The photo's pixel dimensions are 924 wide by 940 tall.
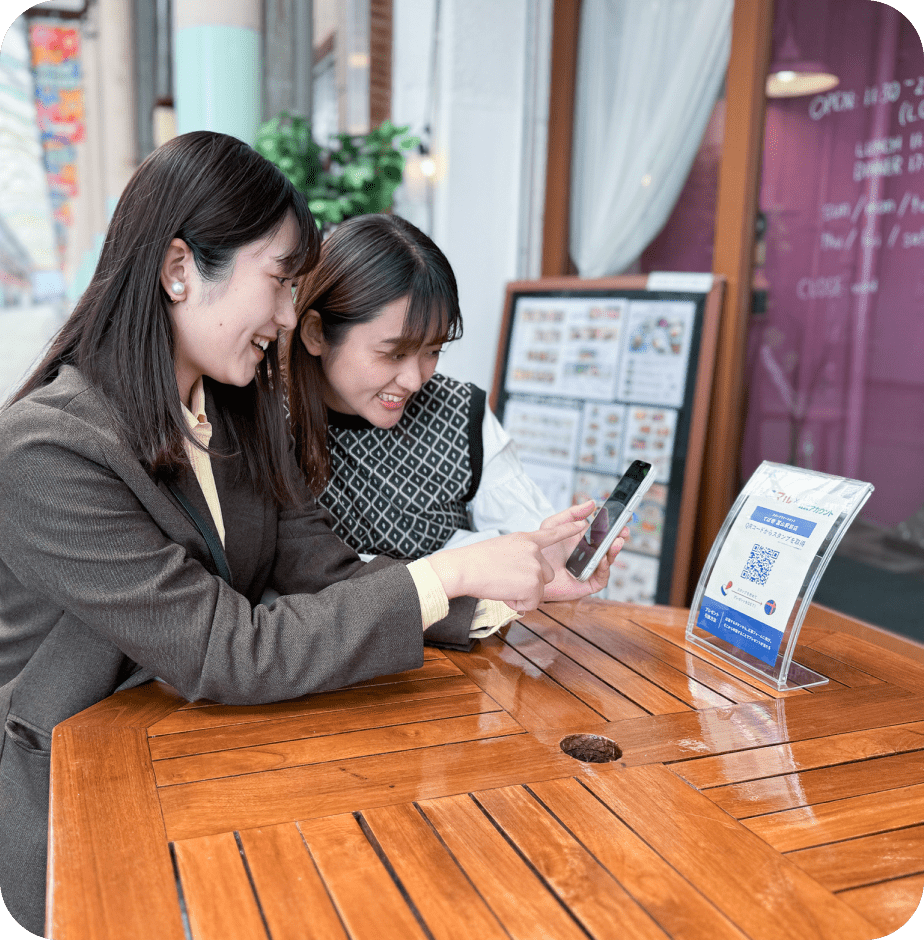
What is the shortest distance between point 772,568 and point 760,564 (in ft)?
0.08

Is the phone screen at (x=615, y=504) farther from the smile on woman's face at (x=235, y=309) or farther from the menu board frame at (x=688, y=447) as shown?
the menu board frame at (x=688, y=447)

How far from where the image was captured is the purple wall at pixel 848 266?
2.32m

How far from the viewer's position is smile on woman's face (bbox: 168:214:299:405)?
109cm

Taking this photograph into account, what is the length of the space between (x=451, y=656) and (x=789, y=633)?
17.8 inches

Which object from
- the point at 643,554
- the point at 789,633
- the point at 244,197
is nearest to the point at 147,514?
the point at 244,197

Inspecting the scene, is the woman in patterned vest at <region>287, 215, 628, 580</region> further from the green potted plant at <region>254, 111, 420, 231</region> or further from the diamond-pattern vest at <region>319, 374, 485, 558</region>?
the green potted plant at <region>254, 111, 420, 231</region>

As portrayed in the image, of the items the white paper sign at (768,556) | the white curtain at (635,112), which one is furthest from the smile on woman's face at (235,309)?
the white curtain at (635,112)

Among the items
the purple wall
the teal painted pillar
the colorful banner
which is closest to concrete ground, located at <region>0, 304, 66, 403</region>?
the colorful banner

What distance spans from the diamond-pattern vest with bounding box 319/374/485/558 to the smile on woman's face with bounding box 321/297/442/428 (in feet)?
0.20

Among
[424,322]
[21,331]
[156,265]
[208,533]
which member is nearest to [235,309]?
[156,265]

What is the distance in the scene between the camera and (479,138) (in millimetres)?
3352

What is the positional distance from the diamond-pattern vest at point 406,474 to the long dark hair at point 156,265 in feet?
1.99

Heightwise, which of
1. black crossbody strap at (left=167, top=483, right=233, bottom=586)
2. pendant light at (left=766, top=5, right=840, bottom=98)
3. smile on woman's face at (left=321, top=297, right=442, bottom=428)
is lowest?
black crossbody strap at (left=167, top=483, right=233, bottom=586)

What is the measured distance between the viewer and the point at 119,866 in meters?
0.73
